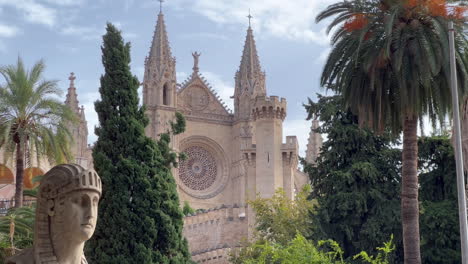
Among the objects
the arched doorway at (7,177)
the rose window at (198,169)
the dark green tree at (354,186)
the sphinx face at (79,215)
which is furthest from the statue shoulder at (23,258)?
the rose window at (198,169)

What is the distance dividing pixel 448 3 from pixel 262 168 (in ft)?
105

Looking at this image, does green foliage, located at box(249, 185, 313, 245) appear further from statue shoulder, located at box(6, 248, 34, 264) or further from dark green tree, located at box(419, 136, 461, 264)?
statue shoulder, located at box(6, 248, 34, 264)

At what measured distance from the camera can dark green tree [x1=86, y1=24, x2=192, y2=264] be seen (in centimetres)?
2120

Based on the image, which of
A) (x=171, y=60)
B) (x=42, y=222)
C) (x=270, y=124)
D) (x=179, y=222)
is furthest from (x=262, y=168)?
(x=42, y=222)

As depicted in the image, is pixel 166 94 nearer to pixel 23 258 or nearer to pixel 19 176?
pixel 19 176

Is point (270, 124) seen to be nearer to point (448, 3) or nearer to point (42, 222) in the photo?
point (448, 3)

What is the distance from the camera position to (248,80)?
2849 inches

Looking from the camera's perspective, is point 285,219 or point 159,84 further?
point 159,84

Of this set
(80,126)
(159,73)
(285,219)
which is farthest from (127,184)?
(159,73)

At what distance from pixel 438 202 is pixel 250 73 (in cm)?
4476

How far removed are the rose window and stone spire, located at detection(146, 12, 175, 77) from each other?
291 inches

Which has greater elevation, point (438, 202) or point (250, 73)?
point (250, 73)

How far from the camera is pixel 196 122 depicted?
69.3 meters

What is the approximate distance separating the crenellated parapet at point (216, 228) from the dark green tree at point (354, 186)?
17.8 metres
